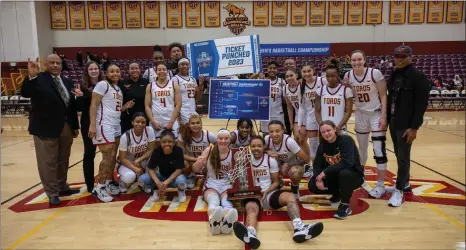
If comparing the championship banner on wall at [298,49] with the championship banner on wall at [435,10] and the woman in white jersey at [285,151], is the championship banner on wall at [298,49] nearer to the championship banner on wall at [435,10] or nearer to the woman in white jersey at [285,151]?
the championship banner on wall at [435,10]

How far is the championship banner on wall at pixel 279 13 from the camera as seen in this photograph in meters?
17.5

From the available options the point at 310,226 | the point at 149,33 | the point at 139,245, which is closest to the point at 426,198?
the point at 310,226

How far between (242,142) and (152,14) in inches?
573

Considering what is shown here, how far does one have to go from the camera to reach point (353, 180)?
3766 millimetres

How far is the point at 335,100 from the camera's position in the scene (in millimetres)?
4523

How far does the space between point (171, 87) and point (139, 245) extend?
2.17 metres

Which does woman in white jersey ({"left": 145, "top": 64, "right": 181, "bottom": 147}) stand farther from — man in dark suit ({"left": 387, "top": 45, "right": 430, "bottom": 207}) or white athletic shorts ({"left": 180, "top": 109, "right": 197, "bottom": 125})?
man in dark suit ({"left": 387, "top": 45, "right": 430, "bottom": 207})

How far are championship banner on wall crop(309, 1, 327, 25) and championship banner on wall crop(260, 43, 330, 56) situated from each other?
1.07 meters

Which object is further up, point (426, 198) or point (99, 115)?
point (99, 115)

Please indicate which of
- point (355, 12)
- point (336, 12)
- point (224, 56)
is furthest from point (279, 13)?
point (224, 56)

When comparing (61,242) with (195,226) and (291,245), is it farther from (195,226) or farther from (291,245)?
(291,245)

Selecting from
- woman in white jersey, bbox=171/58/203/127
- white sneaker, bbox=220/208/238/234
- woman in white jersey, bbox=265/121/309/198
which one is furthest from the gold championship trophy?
woman in white jersey, bbox=171/58/203/127

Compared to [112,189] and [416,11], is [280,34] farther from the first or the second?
[112,189]

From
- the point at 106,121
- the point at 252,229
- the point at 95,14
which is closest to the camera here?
the point at 252,229
